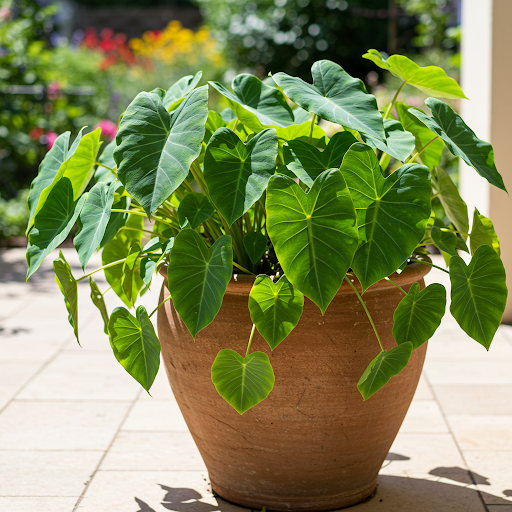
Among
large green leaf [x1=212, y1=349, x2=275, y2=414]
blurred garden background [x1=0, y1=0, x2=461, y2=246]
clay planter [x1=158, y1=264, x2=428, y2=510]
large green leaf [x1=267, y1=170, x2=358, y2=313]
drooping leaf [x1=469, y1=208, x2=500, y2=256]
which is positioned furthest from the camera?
blurred garden background [x1=0, y1=0, x2=461, y2=246]

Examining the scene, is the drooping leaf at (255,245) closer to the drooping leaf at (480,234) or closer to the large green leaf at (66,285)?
the large green leaf at (66,285)

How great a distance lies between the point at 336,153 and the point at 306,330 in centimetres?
36

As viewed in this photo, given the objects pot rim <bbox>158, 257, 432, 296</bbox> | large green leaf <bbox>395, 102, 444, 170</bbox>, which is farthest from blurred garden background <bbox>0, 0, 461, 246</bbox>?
pot rim <bbox>158, 257, 432, 296</bbox>

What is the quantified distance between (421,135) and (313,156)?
0.40m

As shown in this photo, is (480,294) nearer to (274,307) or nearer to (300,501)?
(274,307)

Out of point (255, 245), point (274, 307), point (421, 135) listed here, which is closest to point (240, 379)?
point (274, 307)

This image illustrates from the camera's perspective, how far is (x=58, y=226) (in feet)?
4.40

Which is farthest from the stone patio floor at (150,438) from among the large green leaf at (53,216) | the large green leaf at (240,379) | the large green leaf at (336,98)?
the large green leaf at (336,98)

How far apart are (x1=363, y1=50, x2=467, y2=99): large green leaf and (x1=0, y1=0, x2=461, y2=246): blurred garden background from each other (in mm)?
3626

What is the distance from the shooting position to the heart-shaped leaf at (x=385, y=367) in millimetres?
1177

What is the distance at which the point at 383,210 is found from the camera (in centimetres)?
114

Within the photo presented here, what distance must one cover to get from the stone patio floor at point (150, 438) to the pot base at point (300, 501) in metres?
0.03

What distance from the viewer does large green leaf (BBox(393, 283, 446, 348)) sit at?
120cm

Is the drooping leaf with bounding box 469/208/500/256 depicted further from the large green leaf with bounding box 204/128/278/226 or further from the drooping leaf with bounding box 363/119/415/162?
the large green leaf with bounding box 204/128/278/226
